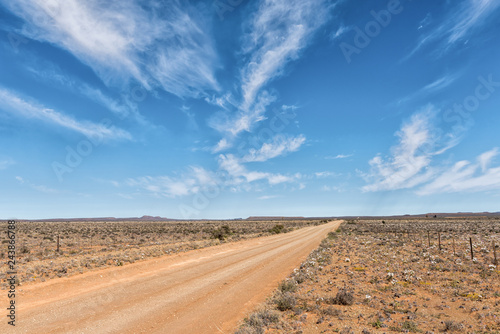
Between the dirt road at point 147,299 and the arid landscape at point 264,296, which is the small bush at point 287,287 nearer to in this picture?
the arid landscape at point 264,296

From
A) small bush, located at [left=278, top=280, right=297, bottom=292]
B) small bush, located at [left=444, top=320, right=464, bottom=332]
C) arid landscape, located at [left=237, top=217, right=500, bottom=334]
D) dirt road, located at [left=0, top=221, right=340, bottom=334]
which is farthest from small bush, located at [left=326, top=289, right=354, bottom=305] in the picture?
small bush, located at [left=444, top=320, right=464, bottom=332]

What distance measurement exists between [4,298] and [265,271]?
507 inches

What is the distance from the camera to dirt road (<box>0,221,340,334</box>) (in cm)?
869

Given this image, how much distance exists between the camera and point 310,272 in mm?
16625

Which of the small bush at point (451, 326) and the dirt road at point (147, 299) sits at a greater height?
the small bush at point (451, 326)

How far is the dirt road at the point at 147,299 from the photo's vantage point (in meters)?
8.69

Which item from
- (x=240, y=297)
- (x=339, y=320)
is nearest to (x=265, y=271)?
(x=240, y=297)

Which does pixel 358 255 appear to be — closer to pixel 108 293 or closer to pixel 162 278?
pixel 162 278

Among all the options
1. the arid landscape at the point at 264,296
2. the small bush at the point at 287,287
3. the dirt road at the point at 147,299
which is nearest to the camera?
the dirt road at the point at 147,299

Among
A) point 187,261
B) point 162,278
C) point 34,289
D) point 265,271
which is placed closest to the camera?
point 34,289

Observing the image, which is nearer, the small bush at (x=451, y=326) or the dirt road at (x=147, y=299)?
the small bush at (x=451, y=326)

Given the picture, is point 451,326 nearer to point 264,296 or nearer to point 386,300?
point 386,300

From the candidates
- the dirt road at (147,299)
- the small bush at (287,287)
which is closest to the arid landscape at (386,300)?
the small bush at (287,287)

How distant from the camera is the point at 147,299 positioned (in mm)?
11430
